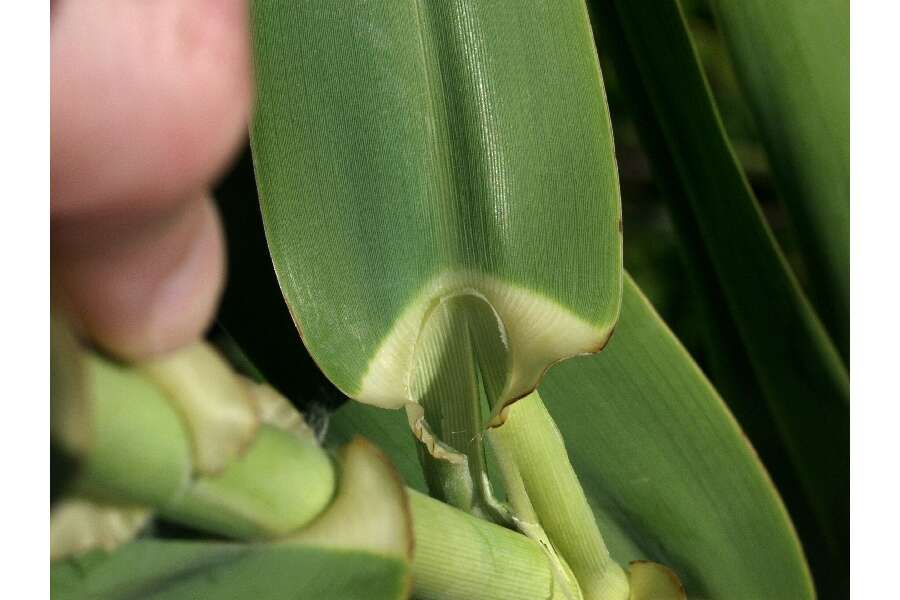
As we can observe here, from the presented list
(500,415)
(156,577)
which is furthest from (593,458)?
(156,577)

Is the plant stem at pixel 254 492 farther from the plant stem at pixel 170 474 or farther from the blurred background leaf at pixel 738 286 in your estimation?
the blurred background leaf at pixel 738 286

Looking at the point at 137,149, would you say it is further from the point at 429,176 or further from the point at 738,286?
the point at 738,286

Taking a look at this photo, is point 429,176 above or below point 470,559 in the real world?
above

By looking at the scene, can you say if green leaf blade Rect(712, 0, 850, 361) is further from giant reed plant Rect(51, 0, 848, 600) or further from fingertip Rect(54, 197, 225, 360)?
fingertip Rect(54, 197, 225, 360)

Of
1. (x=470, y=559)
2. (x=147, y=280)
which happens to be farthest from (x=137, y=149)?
(x=470, y=559)

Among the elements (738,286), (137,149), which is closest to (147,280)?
(137,149)

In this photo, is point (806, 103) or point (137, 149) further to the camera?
point (806, 103)
